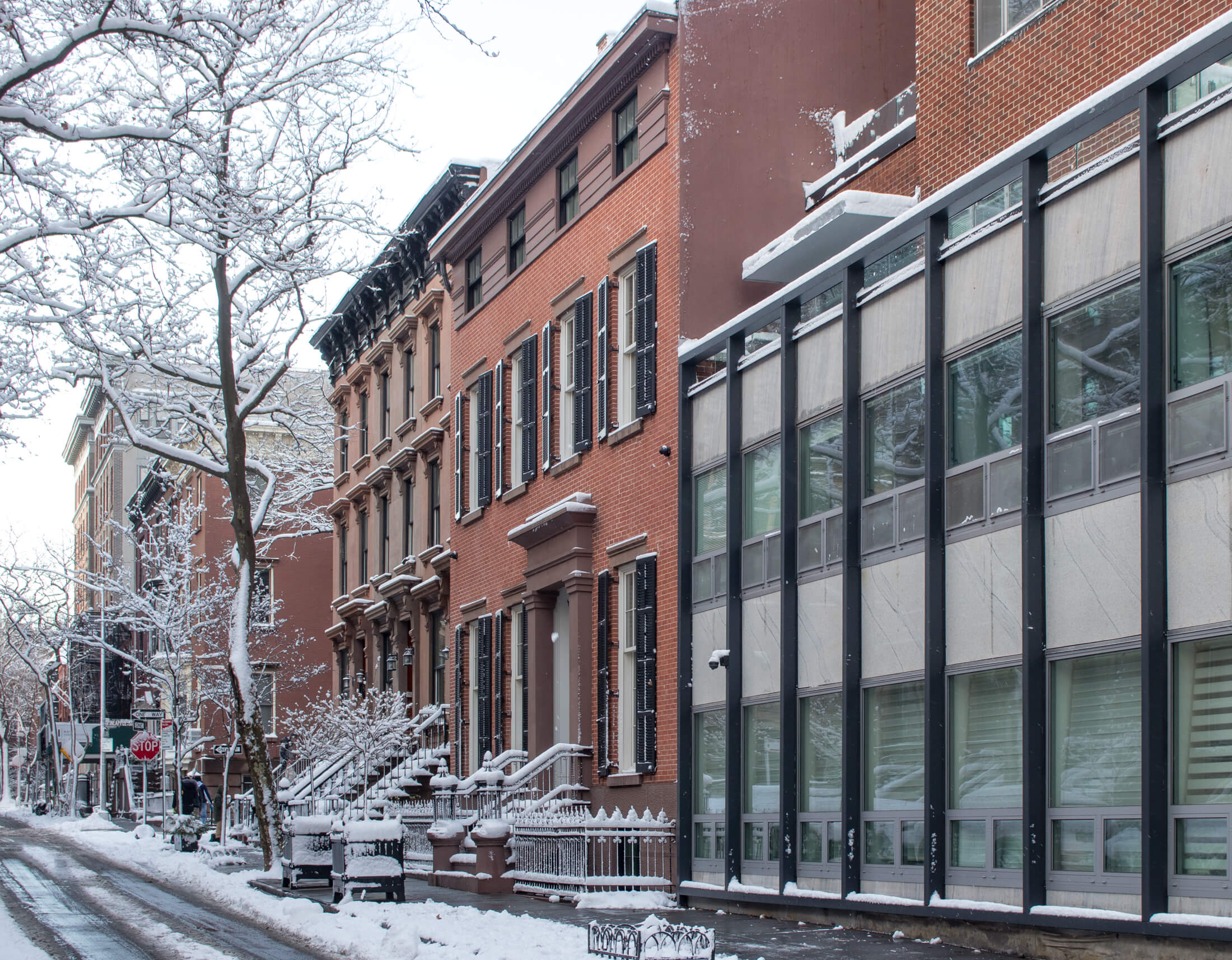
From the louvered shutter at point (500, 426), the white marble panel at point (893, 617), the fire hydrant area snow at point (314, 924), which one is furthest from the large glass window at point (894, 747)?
the louvered shutter at point (500, 426)

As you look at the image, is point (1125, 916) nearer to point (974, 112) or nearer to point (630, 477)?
point (974, 112)

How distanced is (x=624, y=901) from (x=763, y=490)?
554 centimetres

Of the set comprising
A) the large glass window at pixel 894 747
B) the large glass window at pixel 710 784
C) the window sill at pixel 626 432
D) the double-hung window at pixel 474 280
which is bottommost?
the large glass window at pixel 710 784

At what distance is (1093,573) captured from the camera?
12852mm

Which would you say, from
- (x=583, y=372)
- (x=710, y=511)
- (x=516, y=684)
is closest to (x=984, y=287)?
(x=710, y=511)

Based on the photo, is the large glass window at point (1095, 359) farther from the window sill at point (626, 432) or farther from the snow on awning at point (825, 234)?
the window sill at point (626, 432)

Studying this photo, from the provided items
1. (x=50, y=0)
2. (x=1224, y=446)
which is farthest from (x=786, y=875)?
(x=50, y=0)

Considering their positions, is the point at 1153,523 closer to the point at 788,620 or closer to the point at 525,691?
the point at 788,620

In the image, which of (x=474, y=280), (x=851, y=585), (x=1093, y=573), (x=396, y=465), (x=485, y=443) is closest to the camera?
(x=1093, y=573)

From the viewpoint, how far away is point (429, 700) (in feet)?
117

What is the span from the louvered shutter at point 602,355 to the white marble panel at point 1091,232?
11.1 metres

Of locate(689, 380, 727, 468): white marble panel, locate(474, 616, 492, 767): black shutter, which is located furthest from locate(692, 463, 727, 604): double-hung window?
locate(474, 616, 492, 767): black shutter

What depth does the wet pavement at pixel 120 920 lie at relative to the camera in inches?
597

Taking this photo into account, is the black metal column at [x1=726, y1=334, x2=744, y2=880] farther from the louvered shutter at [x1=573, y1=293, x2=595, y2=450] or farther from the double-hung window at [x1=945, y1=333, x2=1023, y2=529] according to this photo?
the louvered shutter at [x1=573, y1=293, x2=595, y2=450]
